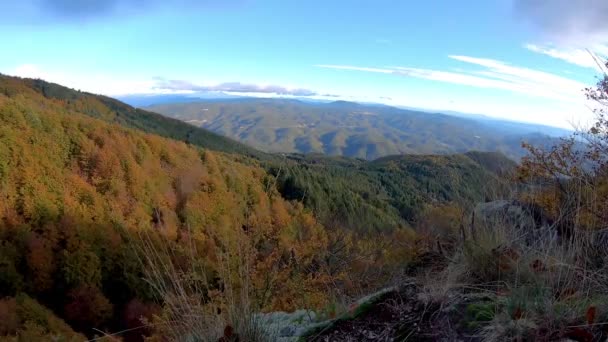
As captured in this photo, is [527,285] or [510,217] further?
Result: [510,217]

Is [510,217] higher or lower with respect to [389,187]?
higher

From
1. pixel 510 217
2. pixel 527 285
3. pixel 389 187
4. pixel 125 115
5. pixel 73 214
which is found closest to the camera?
pixel 527 285

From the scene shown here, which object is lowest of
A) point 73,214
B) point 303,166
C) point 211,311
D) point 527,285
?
point 73,214

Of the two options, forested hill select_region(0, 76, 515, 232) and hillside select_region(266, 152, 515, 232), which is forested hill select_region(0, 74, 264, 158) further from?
hillside select_region(266, 152, 515, 232)

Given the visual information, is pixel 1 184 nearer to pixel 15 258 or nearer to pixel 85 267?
pixel 15 258

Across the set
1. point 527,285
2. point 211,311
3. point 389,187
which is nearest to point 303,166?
point 389,187

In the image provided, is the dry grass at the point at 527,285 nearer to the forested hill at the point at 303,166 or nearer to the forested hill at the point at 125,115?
the forested hill at the point at 303,166

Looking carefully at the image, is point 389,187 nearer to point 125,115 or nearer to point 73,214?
point 73,214

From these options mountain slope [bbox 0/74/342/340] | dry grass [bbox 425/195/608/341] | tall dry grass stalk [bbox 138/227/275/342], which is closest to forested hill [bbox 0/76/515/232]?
mountain slope [bbox 0/74/342/340]

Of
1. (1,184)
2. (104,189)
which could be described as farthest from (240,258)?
(104,189)

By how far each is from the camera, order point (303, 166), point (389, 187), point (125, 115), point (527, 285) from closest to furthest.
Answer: point (527, 285) → point (303, 166) → point (389, 187) → point (125, 115)
